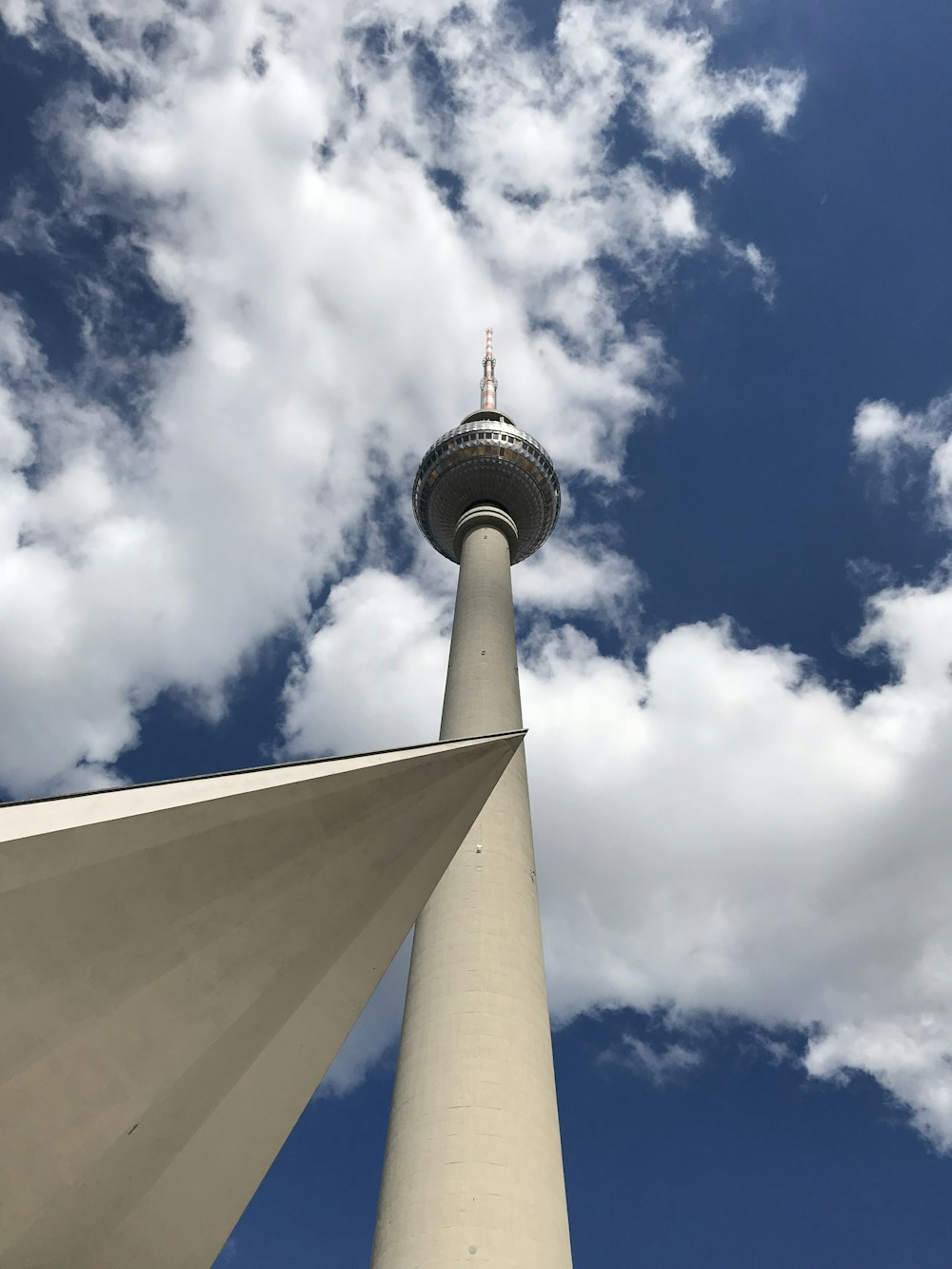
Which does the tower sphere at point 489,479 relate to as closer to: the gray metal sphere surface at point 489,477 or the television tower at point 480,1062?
the gray metal sphere surface at point 489,477

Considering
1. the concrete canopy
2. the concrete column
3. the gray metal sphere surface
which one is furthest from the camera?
the gray metal sphere surface

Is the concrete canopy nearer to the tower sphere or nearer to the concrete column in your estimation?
the concrete column

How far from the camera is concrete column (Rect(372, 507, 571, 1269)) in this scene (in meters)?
24.4

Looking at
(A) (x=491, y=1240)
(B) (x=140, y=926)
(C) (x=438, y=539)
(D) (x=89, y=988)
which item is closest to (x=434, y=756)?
(B) (x=140, y=926)

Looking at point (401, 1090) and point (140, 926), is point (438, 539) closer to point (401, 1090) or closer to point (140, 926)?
point (401, 1090)

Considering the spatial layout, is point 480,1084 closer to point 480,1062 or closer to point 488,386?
point 480,1062

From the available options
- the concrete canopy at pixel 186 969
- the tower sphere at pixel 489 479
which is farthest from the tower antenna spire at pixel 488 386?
the concrete canopy at pixel 186 969

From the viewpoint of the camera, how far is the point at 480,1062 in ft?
91.9

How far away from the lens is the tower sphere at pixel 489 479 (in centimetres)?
6391

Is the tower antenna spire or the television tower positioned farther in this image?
the tower antenna spire

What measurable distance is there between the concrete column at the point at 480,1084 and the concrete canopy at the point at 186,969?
50.9 feet

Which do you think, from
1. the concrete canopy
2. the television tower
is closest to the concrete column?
the television tower

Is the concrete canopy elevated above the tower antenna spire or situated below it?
below

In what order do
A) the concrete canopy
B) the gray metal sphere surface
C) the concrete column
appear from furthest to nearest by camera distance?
the gray metal sphere surface < the concrete column < the concrete canopy
